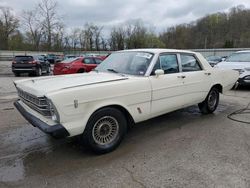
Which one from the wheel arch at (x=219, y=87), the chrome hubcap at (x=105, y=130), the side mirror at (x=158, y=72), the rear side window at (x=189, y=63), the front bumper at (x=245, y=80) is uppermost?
the rear side window at (x=189, y=63)

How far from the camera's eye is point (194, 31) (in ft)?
272

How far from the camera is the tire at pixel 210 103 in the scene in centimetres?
592

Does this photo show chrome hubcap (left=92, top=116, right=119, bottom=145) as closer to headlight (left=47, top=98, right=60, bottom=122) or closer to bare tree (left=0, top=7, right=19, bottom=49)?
headlight (left=47, top=98, right=60, bottom=122)

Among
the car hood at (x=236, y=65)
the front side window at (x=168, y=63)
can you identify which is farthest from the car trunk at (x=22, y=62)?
the front side window at (x=168, y=63)

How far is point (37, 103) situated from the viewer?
349 centimetres

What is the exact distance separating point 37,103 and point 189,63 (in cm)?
337

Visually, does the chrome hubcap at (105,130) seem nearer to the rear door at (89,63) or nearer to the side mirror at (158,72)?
the side mirror at (158,72)

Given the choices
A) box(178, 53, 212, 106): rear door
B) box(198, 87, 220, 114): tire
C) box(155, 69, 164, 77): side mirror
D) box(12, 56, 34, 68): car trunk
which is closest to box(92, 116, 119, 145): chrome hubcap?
box(155, 69, 164, 77): side mirror

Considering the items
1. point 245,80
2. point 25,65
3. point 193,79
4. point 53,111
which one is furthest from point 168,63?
point 25,65

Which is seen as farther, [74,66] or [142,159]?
[74,66]

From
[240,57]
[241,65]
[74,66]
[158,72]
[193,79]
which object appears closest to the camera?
[158,72]

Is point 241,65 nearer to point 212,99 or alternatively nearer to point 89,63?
point 212,99

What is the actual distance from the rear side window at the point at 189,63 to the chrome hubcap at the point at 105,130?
6.88 ft

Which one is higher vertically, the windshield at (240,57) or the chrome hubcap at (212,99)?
the windshield at (240,57)
